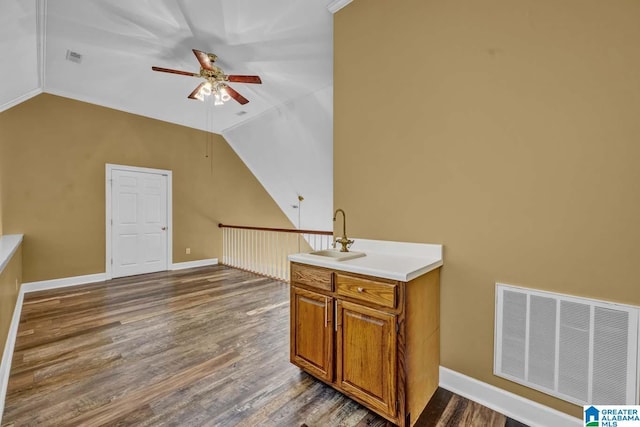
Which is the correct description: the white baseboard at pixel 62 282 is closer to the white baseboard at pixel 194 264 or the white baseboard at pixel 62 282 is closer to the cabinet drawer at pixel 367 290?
the white baseboard at pixel 194 264

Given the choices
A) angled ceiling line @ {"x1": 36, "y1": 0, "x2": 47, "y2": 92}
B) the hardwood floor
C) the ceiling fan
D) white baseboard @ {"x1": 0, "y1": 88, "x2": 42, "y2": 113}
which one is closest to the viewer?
the hardwood floor

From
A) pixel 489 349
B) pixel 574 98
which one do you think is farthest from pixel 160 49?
pixel 489 349

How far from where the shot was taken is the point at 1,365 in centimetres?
192

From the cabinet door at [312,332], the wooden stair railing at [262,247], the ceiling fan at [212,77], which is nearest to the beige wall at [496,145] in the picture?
the cabinet door at [312,332]

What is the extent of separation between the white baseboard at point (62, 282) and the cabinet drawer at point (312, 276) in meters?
4.40

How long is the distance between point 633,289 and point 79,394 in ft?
11.0

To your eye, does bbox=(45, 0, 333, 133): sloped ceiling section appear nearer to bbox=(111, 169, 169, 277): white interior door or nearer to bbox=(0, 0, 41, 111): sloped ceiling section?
bbox=(0, 0, 41, 111): sloped ceiling section

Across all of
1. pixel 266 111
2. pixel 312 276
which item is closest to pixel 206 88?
pixel 266 111

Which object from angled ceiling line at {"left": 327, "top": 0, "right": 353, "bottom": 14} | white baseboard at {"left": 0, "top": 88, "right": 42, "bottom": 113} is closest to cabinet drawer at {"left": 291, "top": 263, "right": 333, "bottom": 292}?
angled ceiling line at {"left": 327, "top": 0, "right": 353, "bottom": 14}

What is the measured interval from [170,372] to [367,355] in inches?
61.9

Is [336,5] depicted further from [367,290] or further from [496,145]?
[367,290]

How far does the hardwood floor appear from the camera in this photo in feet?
5.63

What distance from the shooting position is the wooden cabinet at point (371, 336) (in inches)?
62.1

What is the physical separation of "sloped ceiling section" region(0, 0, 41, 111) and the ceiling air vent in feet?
0.91
